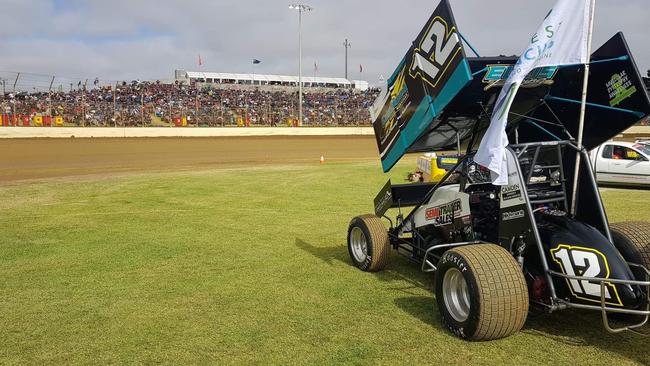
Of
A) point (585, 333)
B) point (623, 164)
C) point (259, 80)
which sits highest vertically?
point (259, 80)

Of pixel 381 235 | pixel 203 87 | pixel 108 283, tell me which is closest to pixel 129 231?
pixel 108 283

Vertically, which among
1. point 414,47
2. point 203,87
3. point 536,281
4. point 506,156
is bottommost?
point 536,281

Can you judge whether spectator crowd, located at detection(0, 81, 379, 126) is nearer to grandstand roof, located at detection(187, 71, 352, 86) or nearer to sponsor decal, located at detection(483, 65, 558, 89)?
grandstand roof, located at detection(187, 71, 352, 86)

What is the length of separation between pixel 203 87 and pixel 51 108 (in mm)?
32649

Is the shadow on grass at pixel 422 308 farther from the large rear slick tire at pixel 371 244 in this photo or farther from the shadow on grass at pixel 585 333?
the large rear slick tire at pixel 371 244

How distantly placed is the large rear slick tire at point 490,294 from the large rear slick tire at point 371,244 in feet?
6.19

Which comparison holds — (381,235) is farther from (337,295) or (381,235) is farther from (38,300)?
(38,300)

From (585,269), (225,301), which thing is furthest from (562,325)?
(225,301)

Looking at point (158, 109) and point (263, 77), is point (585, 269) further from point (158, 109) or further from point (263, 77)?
point (263, 77)

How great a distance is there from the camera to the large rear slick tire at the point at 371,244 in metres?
6.22

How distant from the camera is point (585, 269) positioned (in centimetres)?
400

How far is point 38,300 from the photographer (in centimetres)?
541

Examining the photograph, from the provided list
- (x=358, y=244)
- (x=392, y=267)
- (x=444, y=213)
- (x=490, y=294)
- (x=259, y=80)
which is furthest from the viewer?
(x=259, y=80)

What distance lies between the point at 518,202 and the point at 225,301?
2.99m
